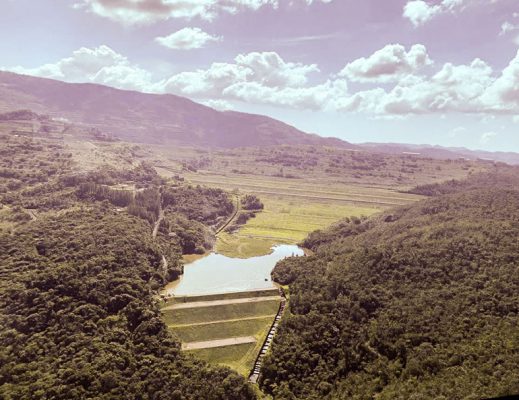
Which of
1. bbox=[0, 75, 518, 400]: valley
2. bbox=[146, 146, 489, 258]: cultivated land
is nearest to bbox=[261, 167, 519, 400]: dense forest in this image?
bbox=[0, 75, 518, 400]: valley

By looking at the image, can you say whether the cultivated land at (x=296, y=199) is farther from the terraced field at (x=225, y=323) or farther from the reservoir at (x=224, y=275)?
the terraced field at (x=225, y=323)

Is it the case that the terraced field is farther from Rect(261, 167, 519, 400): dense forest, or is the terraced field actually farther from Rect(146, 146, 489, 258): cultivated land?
Rect(146, 146, 489, 258): cultivated land

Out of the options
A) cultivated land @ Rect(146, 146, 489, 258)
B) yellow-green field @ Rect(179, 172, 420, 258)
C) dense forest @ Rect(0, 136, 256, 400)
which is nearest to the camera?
dense forest @ Rect(0, 136, 256, 400)

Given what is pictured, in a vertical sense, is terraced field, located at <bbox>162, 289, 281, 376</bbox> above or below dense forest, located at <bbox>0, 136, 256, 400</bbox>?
below

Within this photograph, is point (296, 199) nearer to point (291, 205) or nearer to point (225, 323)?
point (291, 205)

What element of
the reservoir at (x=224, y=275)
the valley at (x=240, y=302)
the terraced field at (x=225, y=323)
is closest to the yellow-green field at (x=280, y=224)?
the valley at (x=240, y=302)
